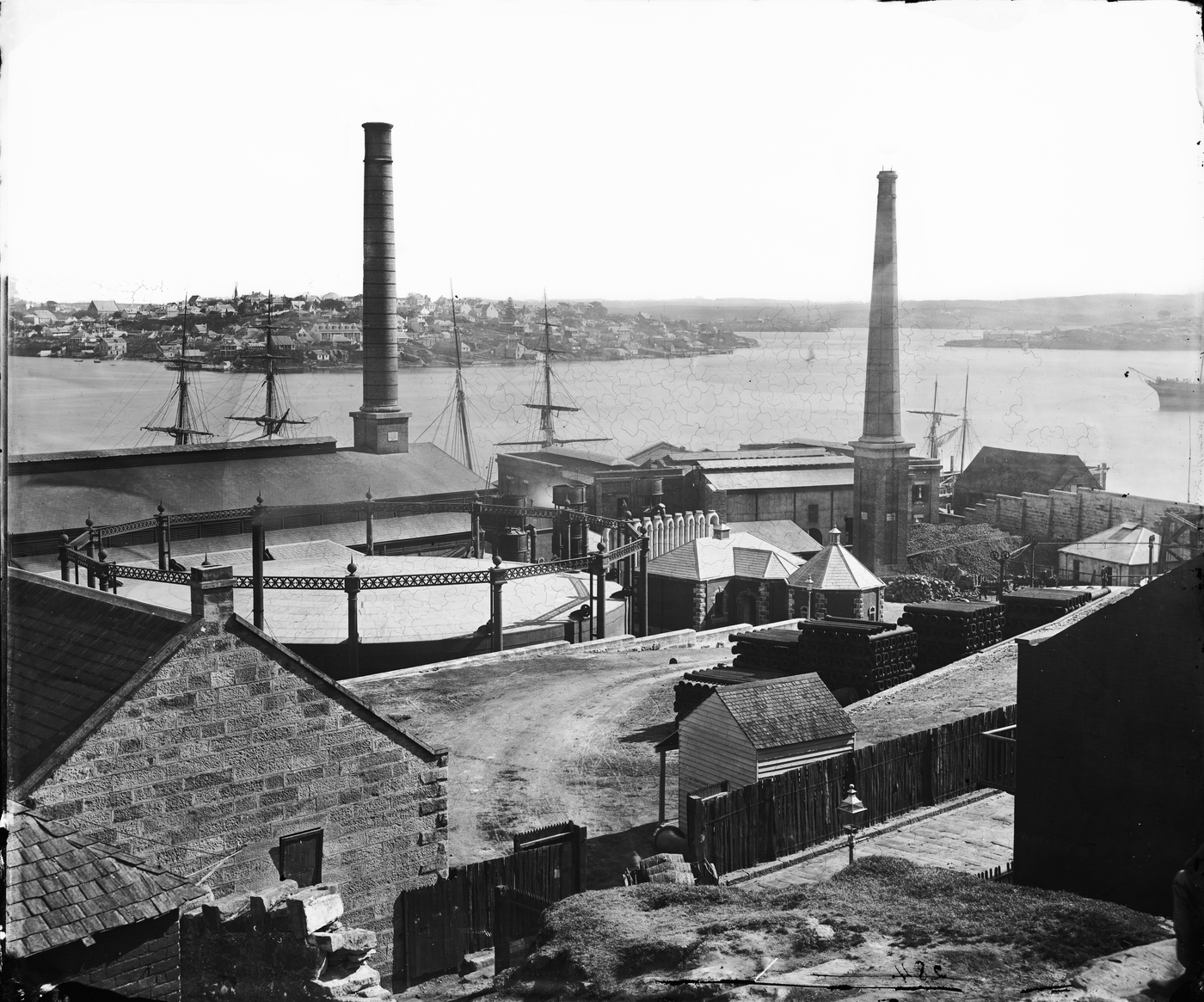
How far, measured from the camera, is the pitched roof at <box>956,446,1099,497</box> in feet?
193

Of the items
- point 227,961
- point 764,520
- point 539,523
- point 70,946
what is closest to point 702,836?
point 227,961

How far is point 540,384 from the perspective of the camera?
9350 cm

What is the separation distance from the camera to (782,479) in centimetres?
5775

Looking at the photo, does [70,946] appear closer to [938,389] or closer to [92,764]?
[92,764]

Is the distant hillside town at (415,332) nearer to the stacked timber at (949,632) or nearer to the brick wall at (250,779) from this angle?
the stacked timber at (949,632)

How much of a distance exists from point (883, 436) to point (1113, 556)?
1119cm

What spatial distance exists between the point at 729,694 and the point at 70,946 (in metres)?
11.5

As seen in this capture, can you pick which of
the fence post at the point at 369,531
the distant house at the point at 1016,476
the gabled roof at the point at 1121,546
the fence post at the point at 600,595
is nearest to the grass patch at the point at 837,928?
the fence post at the point at 600,595

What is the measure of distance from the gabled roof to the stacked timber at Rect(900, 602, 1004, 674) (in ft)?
48.7

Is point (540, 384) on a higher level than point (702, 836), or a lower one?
higher

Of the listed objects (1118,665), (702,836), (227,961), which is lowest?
(702,836)

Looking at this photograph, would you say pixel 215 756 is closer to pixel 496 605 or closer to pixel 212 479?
pixel 496 605

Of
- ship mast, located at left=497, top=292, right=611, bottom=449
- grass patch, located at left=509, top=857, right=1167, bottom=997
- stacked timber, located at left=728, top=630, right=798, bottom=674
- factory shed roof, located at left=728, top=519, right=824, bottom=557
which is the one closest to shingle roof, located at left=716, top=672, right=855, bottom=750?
grass patch, located at left=509, top=857, right=1167, bottom=997

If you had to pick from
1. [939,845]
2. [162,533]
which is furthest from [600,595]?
[939,845]
